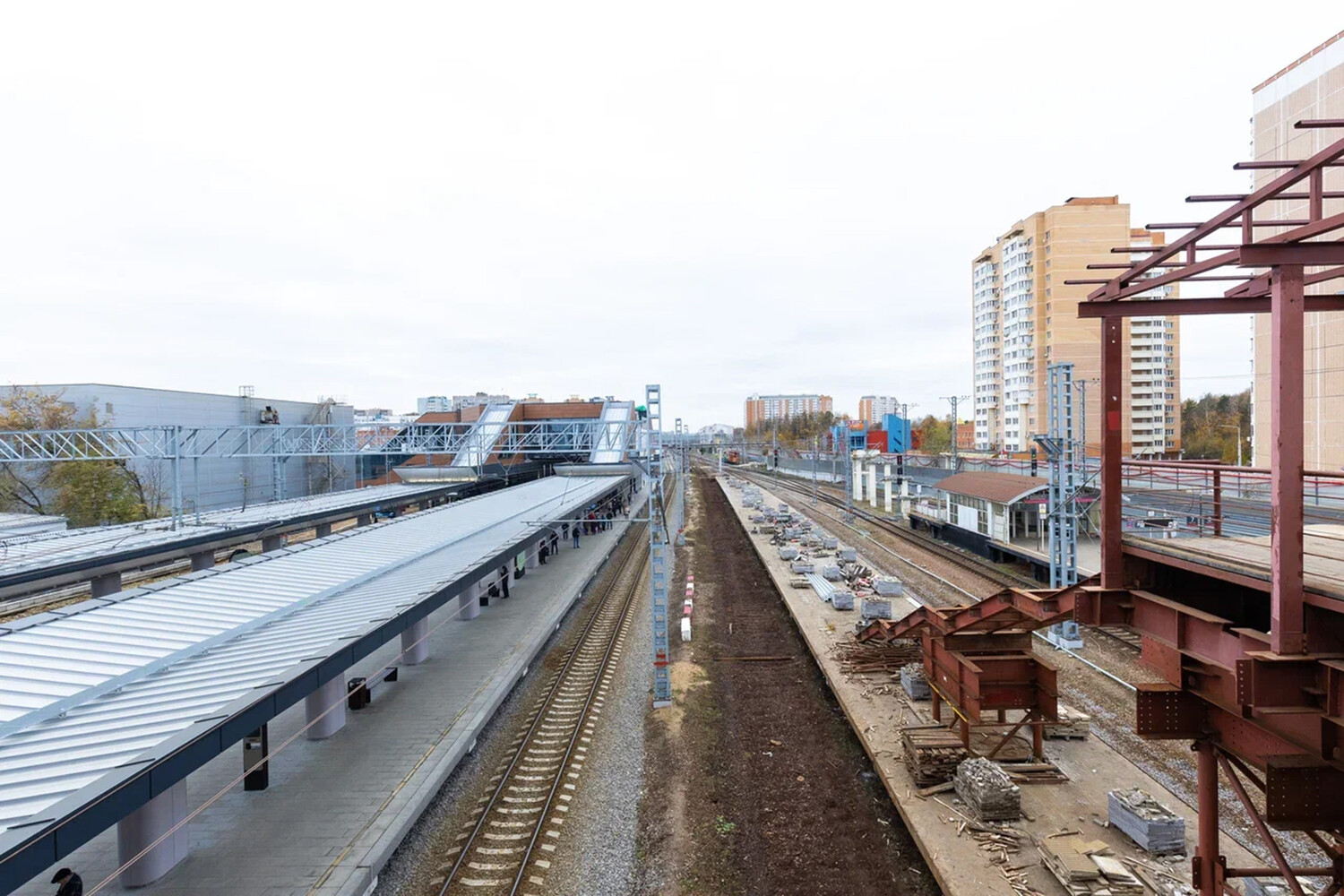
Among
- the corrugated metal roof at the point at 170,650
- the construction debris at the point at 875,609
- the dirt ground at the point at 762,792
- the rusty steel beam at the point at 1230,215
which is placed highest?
the rusty steel beam at the point at 1230,215

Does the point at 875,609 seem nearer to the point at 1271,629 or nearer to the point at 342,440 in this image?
the point at 1271,629

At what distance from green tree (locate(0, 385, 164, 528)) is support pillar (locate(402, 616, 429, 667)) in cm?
2766

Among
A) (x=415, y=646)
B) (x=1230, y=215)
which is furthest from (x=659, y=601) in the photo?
(x=1230, y=215)

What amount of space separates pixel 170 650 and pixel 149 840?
241cm

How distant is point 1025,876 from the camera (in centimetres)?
734

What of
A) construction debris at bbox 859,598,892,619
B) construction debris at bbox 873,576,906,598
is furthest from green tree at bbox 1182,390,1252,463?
construction debris at bbox 859,598,892,619

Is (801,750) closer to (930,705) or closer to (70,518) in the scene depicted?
(930,705)

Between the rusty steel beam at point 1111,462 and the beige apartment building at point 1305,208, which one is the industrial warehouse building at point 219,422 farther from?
the beige apartment building at point 1305,208

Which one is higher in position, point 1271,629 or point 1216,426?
point 1216,426

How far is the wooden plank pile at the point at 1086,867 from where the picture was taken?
6.98 meters

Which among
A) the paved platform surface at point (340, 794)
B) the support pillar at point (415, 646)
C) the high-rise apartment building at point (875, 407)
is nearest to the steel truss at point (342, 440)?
the support pillar at point (415, 646)

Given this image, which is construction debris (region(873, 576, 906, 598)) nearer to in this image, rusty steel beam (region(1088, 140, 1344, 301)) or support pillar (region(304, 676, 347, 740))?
rusty steel beam (region(1088, 140, 1344, 301))

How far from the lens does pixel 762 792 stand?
9.80 m

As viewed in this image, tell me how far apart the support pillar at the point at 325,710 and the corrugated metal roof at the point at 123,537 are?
10.7 metres
